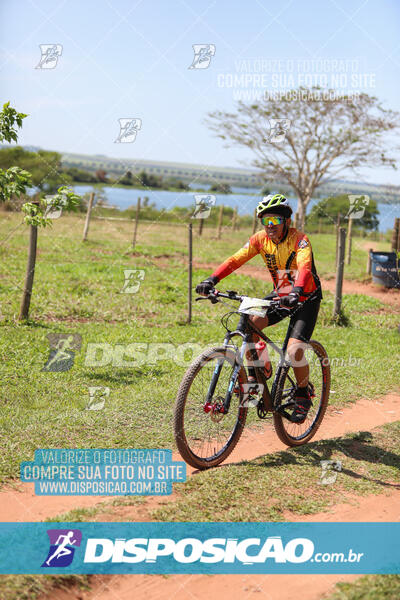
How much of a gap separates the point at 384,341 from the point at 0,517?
7.69m

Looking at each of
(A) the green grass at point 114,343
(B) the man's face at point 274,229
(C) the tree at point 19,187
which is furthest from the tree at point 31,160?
(B) the man's face at point 274,229

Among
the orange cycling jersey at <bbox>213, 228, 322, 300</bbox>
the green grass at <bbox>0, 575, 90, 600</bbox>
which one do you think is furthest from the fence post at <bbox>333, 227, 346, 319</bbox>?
the green grass at <bbox>0, 575, 90, 600</bbox>

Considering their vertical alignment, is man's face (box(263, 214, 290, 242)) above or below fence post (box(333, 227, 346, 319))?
above

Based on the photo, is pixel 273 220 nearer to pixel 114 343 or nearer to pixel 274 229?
pixel 274 229

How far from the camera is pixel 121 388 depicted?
682cm

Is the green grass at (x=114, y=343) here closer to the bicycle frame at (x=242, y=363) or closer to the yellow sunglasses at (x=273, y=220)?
the bicycle frame at (x=242, y=363)

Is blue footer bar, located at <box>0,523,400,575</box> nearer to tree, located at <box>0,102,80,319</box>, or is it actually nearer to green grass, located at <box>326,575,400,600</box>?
green grass, located at <box>326,575,400,600</box>

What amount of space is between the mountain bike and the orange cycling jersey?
1.44 feet

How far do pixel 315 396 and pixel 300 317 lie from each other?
107 centimetres

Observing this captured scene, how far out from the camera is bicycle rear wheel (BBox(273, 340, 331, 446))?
513 centimetres

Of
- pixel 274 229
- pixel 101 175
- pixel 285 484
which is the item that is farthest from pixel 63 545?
pixel 101 175

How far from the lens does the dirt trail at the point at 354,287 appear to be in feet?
49.0

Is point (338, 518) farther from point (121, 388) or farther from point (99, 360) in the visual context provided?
point (99, 360)

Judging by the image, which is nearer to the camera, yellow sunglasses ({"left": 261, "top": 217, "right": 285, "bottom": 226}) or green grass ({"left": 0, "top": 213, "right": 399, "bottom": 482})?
yellow sunglasses ({"left": 261, "top": 217, "right": 285, "bottom": 226})
